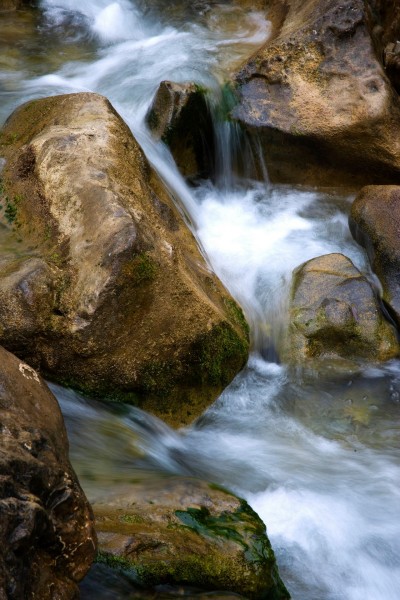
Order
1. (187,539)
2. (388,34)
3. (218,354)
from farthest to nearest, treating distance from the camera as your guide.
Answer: (388,34)
(218,354)
(187,539)

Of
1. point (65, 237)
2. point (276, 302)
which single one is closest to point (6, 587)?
point (65, 237)

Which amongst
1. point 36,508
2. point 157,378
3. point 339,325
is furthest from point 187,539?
point 339,325

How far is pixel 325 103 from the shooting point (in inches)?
273

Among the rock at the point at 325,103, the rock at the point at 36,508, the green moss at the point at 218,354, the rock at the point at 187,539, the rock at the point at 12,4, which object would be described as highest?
the rock at the point at 12,4

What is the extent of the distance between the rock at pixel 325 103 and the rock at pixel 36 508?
475 cm

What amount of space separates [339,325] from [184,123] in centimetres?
264

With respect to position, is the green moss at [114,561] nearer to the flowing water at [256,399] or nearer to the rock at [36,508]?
the flowing water at [256,399]

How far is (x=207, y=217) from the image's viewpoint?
6832 mm

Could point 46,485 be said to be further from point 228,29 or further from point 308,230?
point 228,29

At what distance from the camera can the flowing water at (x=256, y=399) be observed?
4.09 meters

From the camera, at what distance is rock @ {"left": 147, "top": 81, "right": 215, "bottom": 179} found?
683 cm

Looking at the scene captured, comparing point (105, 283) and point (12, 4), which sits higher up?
point (12, 4)

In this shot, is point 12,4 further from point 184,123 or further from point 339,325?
point 339,325

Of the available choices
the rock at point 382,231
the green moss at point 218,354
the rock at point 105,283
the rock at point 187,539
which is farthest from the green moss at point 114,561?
the rock at point 382,231
